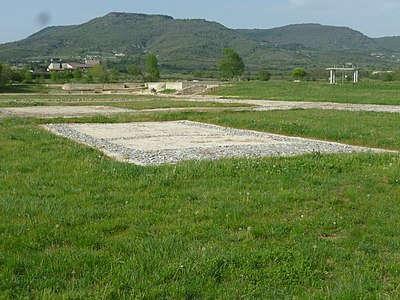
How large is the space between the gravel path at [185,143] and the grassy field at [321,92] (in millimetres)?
26531

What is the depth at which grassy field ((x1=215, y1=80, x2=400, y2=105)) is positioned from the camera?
52281mm

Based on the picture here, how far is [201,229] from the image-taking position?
28.0 feet

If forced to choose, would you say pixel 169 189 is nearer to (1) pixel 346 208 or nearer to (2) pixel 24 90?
(1) pixel 346 208

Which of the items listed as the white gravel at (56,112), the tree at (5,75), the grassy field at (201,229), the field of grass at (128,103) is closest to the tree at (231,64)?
the tree at (5,75)

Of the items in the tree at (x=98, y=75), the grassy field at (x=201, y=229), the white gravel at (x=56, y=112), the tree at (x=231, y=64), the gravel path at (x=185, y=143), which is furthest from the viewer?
the tree at (x=98, y=75)

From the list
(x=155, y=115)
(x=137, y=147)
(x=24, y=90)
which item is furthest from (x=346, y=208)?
(x=24, y=90)

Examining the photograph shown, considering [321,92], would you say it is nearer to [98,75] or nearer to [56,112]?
[56,112]

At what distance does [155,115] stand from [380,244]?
89.8ft

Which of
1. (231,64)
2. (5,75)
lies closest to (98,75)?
(5,75)

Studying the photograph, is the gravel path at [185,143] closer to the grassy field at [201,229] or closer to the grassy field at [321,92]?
the grassy field at [201,229]

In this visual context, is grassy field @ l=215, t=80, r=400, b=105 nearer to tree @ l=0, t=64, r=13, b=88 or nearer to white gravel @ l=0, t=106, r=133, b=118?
white gravel @ l=0, t=106, r=133, b=118

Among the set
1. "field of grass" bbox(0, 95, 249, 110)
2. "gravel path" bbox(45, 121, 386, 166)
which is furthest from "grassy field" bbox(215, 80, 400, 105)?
"gravel path" bbox(45, 121, 386, 166)

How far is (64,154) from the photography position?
52.7 ft

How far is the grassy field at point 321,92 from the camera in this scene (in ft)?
172
